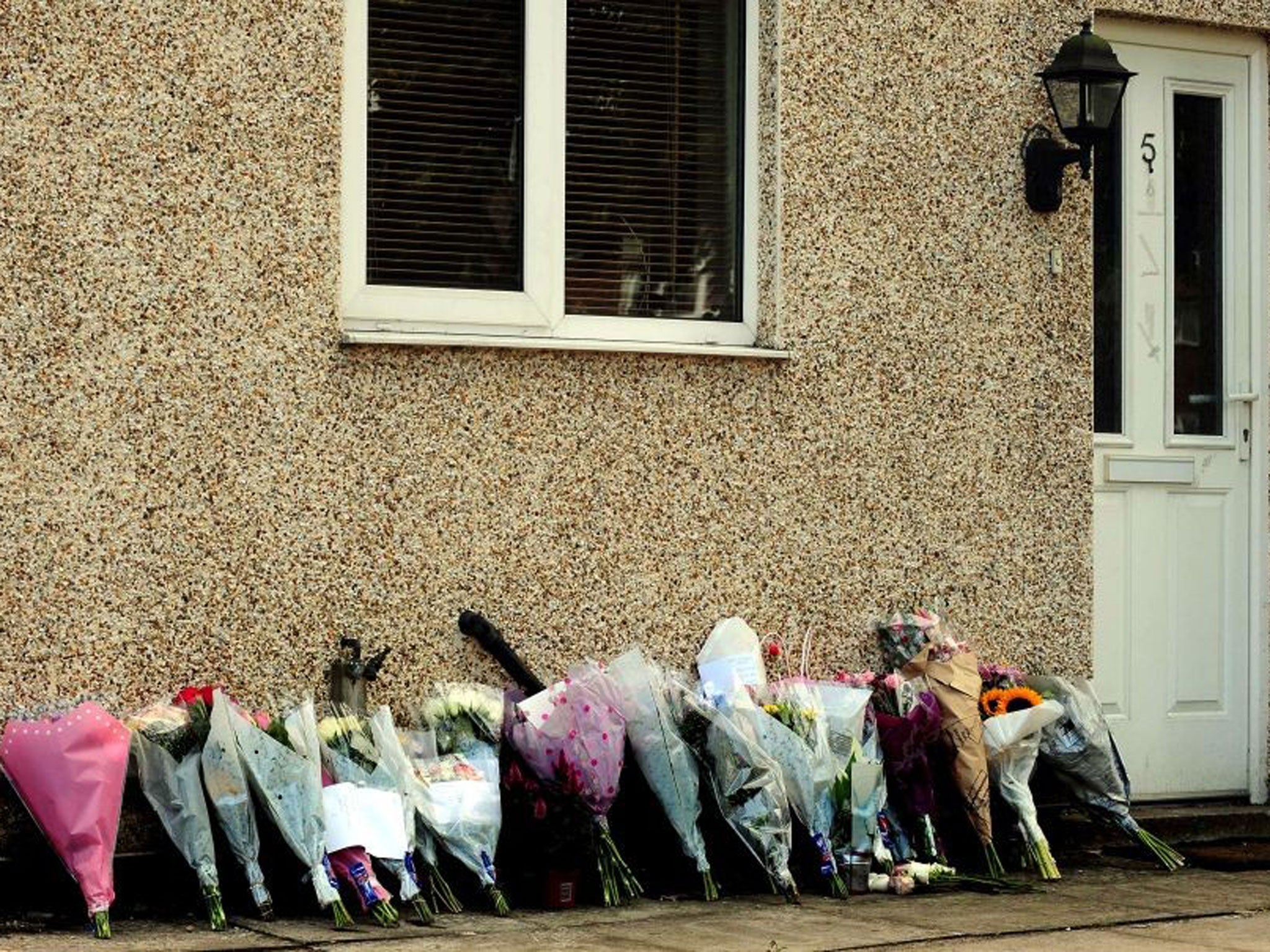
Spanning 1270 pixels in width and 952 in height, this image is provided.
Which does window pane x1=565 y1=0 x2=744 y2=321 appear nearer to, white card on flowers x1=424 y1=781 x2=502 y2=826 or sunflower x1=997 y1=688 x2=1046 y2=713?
sunflower x1=997 y1=688 x2=1046 y2=713

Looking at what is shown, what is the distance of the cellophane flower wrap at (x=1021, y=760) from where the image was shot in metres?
7.04

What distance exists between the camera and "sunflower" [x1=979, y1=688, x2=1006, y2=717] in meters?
7.18

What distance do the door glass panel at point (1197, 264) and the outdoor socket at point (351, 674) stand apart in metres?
3.30

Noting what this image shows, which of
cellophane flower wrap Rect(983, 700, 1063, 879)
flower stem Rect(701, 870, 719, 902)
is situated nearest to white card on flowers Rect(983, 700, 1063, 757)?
cellophane flower wrap Rect(983, 700, 1063, 879)

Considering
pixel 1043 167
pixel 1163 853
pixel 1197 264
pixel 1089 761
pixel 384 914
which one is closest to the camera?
pixel 384 914

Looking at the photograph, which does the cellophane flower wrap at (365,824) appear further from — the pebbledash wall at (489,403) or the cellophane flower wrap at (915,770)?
the cellophane flower wrap at (915,770)

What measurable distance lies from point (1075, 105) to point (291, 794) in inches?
140

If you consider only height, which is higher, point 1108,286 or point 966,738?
point 1108,286

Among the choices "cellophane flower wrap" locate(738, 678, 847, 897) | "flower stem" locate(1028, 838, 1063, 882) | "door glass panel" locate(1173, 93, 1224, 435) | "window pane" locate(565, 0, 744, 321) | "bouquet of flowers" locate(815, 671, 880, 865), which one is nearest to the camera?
"cellophane flower wrap" locate(738, 678, 847, 897)

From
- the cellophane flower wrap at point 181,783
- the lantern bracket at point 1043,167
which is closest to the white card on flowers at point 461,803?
the cellophane flower wrap at point 181,783

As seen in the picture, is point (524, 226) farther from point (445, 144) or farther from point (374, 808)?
point (374, 808)

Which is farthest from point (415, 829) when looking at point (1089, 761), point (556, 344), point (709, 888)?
point (1089, 761)

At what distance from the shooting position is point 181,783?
597 centimetres

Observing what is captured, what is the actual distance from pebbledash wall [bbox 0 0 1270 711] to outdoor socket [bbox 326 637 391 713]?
0.07m
